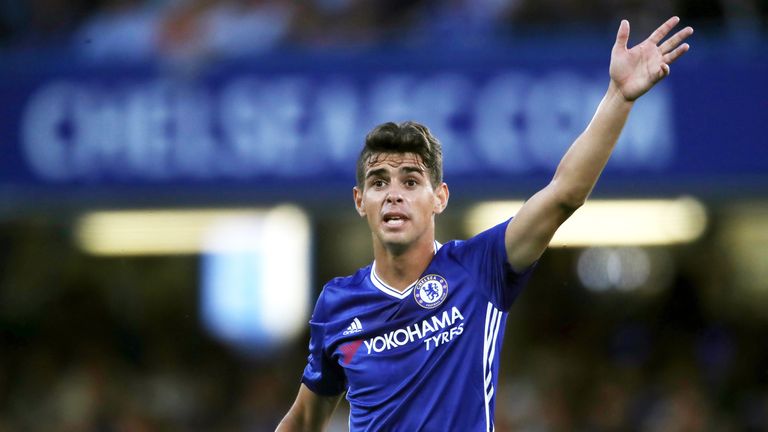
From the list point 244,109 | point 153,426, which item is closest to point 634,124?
point 244,109

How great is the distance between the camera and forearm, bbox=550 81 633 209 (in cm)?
420

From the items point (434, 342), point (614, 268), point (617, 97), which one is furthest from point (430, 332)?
point (614, 268)

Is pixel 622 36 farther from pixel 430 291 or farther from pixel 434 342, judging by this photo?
pixel 434 342

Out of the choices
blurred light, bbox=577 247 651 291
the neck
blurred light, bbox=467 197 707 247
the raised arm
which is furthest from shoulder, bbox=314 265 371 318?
blurred light, bbox=577 247 651 291

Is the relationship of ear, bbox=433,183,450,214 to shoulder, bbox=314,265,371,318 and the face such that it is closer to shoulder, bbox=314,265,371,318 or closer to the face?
the face

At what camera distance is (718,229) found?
502 inches

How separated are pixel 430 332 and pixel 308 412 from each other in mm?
812

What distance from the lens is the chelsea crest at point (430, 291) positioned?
4.45 meters

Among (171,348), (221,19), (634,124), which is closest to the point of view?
(634,124)

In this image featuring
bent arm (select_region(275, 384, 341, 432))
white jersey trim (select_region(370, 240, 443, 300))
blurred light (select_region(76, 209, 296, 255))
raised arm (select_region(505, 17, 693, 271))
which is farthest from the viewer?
blurred light (select_region(76, 209, 296, 255))

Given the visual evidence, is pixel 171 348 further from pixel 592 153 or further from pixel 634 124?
pixel 592 153

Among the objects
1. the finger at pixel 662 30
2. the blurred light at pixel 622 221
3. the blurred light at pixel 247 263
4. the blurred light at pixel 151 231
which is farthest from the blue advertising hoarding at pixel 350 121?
the finger at pixel 662 30

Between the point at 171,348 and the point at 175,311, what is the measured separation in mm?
917

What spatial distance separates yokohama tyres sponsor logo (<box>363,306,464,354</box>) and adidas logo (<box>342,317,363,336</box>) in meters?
0.12
